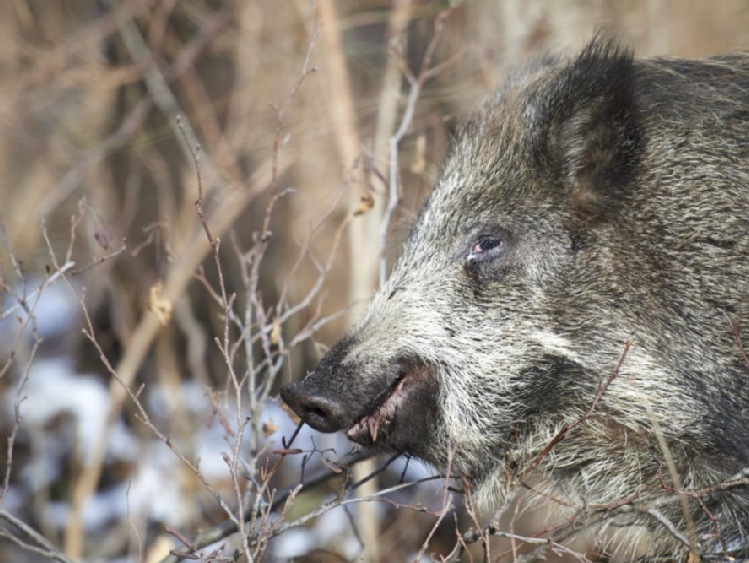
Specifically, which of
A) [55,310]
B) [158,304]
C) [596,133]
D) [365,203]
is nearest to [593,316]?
[596,133]

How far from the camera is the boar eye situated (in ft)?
11.1

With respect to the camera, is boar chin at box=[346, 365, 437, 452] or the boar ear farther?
the boar ear

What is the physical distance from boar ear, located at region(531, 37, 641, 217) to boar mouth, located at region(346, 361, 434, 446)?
762 mm

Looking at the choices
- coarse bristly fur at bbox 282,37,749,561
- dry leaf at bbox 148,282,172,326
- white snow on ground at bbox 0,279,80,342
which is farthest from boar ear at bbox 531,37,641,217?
white snow on ground at bbox 0,279,80,342

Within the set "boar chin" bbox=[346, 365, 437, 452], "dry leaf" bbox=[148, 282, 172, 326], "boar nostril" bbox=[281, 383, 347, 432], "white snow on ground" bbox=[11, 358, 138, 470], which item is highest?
"dry leaf" bbox=[148, 282, 172, 326]

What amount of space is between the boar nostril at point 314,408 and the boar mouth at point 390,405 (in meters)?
0.10

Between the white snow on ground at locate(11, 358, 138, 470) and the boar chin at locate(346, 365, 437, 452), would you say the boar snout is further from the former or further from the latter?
the white snow on ground at locate(11, 358, 138, 470)

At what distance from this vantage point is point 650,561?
3414 millimetres

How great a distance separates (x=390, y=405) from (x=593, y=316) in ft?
2.29

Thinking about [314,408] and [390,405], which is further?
[390,405]

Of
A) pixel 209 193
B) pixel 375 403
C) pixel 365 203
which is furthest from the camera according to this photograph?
pixel 209 193

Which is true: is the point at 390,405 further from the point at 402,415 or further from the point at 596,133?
the point at 596,133

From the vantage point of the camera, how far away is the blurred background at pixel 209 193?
5062mm

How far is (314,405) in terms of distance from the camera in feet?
9.62
